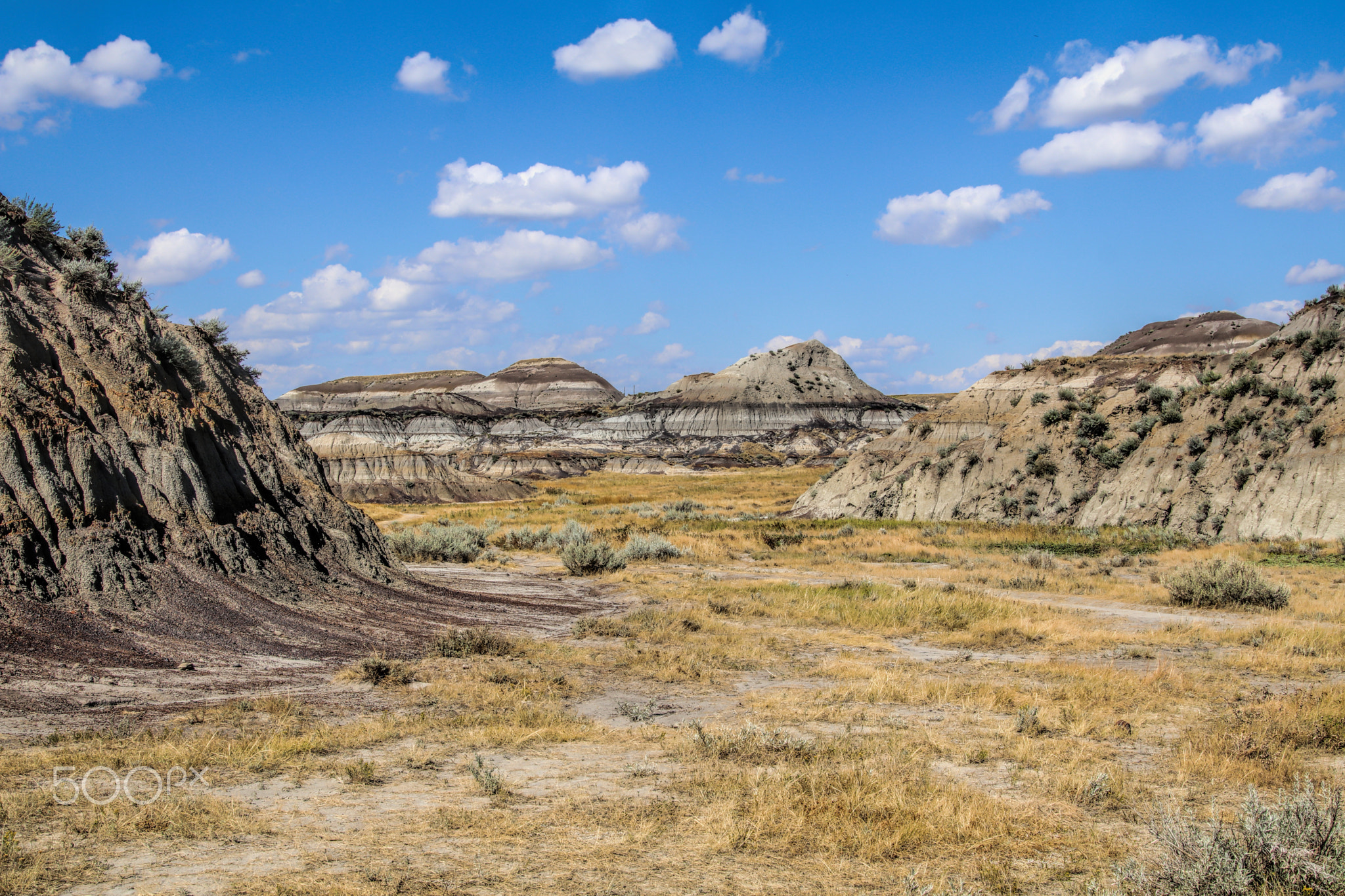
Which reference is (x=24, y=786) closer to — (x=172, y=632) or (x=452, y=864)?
(x=452, y=864)

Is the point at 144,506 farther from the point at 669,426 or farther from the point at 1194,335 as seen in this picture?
the point at 669,426

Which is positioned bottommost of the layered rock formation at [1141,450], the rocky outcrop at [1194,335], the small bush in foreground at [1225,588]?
the small bush in foreground at [1225,588]

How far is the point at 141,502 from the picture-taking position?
13.5 metres

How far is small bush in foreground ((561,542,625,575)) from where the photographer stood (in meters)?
24.8

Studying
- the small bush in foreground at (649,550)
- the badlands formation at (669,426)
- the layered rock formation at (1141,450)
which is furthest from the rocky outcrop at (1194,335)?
the small bush in foreground at (649,550)

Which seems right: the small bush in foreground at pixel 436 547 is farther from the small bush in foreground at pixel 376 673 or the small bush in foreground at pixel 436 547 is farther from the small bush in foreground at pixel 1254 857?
the small bush in foreground at pixel 1254 857

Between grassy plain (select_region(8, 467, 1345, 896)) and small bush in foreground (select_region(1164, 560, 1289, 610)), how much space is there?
46.5 inches

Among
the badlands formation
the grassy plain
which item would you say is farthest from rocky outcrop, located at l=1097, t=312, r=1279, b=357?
the grassy plain

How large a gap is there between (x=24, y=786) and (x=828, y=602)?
1434 cm

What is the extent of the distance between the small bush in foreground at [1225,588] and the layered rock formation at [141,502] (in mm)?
15855

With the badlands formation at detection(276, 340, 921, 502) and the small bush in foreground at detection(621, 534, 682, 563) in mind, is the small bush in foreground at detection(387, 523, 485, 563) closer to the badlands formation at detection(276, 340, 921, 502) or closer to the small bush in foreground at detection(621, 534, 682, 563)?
the small bush in foreground at detection(621, 534, 682, 563)

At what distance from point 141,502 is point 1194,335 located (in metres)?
106

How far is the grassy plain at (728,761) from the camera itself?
5.52 meters

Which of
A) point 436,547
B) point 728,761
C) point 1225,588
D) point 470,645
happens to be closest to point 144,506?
point 470,645
